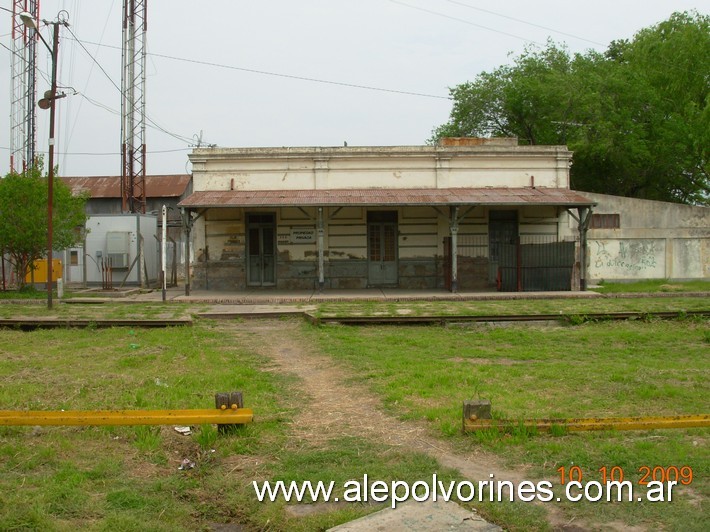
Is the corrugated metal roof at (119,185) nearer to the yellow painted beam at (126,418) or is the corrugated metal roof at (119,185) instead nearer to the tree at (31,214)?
the tree at (31,214)

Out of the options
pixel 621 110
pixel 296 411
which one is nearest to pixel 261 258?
pixel 296 411

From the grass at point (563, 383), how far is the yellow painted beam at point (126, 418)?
1834 millimetres

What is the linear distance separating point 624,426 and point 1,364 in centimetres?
813

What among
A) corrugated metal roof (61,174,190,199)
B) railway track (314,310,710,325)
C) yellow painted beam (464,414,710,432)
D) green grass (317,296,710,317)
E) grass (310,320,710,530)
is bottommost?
grass (310,320,710,530)

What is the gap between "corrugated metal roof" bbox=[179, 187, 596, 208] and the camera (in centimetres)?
1959

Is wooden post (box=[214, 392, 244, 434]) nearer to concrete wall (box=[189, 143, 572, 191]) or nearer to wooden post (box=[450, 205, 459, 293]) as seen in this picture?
wooden post (box=[450, 205, 459, 293])

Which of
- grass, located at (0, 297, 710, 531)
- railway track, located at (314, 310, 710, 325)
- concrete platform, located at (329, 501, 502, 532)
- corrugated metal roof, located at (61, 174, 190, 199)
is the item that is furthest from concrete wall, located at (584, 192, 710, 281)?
corrugated metal roof, located at (61, 174, 190, 199)

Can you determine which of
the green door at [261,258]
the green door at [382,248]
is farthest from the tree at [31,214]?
the green door at [382,248]

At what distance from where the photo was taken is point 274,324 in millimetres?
14477

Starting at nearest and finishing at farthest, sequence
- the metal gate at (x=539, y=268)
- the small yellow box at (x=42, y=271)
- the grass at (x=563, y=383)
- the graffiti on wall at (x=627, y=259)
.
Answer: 1. the grass at (x=563, y=383)
2. the metal gate at (x=539, y=268)
3. the small yellow box at (x=42, y=271)
4. the graffiti on wall at (x=627, y=259)

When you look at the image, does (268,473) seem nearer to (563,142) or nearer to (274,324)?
(274,324)

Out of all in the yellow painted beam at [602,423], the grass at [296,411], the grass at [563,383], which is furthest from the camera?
the yellow painted beam at [602,423]

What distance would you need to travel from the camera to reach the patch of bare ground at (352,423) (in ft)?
15.8

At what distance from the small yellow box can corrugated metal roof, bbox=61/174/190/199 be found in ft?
45.6
